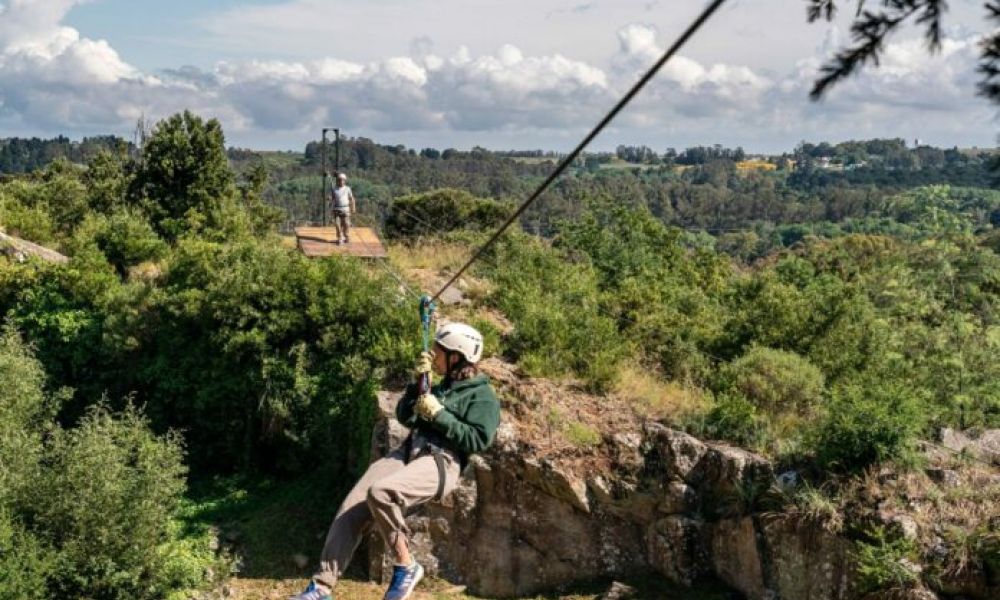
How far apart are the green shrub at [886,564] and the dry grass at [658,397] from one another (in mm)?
3646

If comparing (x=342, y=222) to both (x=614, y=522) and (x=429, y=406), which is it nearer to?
(x=614, y=522)

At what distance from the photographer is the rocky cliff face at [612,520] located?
442 inches

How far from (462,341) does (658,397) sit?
842 cm

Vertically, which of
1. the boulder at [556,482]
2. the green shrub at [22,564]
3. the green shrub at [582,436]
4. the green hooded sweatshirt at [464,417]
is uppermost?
the green hooded sweatshirt at [464,417]

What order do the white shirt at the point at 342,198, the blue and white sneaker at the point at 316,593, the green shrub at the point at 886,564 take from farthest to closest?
the white shirt at the point at 342,198 < the green shrub at the point at 886,564 < the blue and white sneaker at the point at 316,593

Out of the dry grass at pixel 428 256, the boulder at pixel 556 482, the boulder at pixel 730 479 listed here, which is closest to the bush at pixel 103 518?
the boulder at pixel 556 482

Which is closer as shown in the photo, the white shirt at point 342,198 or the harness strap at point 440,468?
the harness strap at point 440,468

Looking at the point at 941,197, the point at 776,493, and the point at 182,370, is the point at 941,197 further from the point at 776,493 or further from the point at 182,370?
the point at 182,370

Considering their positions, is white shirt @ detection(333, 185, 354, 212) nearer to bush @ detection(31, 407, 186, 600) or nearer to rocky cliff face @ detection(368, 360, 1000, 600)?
rocky cliff face @ detection(368, 360, 1000, 600)

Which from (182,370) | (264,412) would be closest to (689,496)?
(264,412)

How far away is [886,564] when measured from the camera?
30.8ft

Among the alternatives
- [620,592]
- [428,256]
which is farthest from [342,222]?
[620,592]

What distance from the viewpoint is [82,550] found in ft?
43.4

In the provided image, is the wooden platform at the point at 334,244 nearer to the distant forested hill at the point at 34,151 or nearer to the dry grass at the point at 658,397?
the dry grass at the point at 658,397
